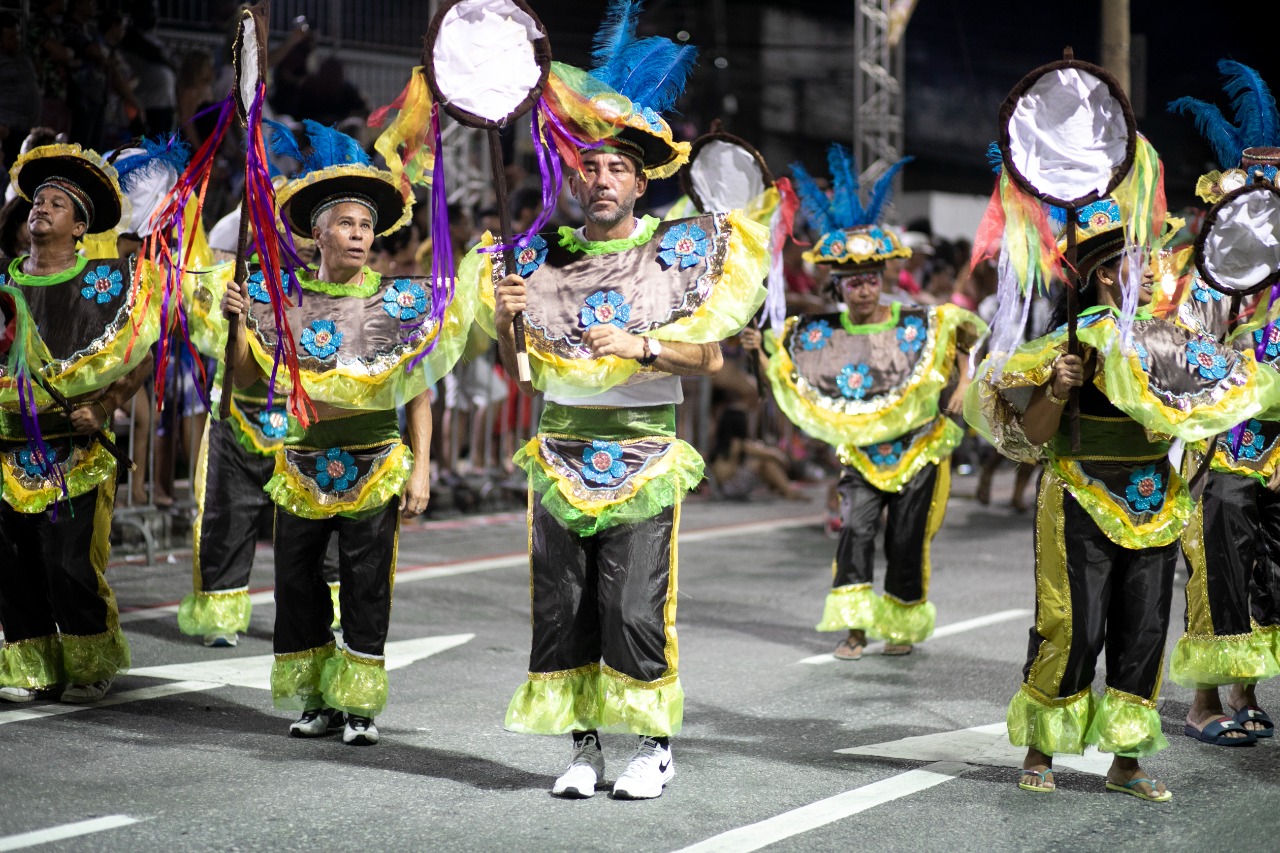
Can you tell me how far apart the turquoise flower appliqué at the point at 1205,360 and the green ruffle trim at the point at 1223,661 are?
1.39 meters

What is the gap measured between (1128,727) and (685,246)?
210 cm

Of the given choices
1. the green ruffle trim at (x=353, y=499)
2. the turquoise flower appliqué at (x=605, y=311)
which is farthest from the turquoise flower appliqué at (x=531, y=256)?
the green ruffle trim at (x=353, y=499)

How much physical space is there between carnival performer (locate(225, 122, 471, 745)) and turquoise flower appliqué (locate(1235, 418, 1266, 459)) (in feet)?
9.80

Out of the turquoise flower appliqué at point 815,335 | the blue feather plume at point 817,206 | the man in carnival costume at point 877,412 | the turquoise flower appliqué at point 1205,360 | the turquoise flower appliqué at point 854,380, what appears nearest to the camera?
the turquoise flower appliqué at point 1205,360

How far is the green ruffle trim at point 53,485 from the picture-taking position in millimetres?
5926

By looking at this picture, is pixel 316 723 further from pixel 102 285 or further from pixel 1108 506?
pixel 1108 506

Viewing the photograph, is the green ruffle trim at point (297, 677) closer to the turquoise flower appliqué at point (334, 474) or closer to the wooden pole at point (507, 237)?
the turquoise flower appliqué at point (334, 474)

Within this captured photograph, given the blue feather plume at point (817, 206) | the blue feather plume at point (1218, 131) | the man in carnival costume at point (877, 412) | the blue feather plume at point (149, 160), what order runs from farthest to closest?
1. the blue feather plume at point (817, 206)
2. the man in carnival costume at point (877, 412)
3. the blue feather plume at point (149, 160)
4. the blue feather plume at point (1218, 131)

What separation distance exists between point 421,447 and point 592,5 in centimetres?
1387

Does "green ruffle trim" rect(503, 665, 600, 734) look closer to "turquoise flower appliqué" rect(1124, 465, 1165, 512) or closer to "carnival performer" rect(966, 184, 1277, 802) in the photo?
"carnival performer" rect(966, 184, 1277, 802)

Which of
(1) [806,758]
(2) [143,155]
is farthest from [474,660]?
(2) [143,155]

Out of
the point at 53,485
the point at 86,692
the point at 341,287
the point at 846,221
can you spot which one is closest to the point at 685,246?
the point at 341,287

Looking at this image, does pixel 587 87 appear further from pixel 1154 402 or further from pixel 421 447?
pixel 1154 402

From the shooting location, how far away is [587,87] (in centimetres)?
500
